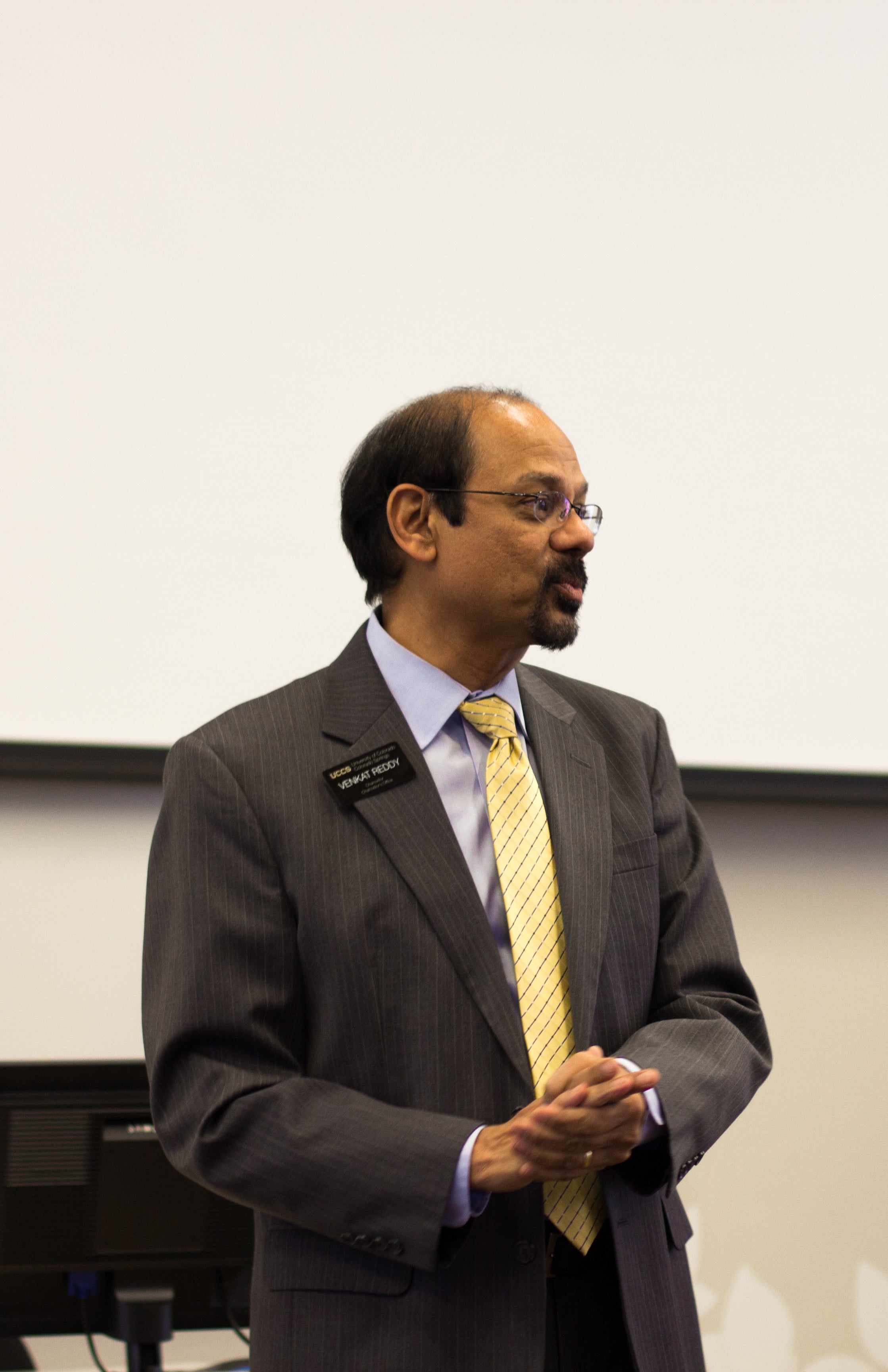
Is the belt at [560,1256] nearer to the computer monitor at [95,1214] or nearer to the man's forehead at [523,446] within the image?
the computer monitor at [95,1214]

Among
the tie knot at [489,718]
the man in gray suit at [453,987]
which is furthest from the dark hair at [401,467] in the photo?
the tie knot at [489,718]

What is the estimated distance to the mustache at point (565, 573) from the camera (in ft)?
4.95

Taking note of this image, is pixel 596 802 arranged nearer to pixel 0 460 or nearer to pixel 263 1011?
pixel 263 1011

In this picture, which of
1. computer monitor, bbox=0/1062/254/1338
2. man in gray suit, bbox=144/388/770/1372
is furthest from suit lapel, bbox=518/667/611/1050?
computer monitor, bbox=0/1062/254/1338

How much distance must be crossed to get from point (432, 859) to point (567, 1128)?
34cm

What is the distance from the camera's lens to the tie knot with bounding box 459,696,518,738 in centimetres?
151

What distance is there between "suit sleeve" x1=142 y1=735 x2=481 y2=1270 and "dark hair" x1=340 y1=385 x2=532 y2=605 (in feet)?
1.34

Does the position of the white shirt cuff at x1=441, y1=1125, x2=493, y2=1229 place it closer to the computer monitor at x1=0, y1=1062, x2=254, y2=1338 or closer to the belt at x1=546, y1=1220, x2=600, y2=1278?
the belt at x1=546, y1=1220, x2=600, y2=1278

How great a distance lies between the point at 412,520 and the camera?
1603 mm

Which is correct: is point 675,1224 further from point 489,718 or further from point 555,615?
point 555,615

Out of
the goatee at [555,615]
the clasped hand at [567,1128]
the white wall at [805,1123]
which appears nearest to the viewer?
the clasped hand at [567,1128]

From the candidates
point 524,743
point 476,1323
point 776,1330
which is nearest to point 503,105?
point 524,743

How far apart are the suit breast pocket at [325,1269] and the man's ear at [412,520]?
→ 81 cm

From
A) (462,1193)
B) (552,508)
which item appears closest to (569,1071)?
(462,1193)
